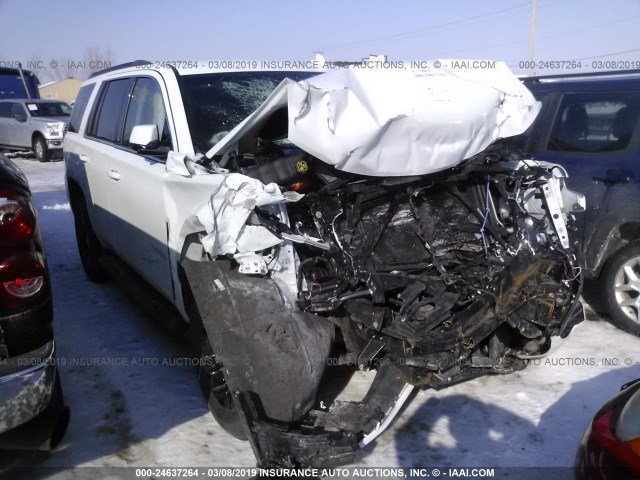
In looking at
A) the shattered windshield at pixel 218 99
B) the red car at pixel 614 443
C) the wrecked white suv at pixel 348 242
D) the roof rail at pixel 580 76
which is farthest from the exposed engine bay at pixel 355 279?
the roof rail at pixel 580 76

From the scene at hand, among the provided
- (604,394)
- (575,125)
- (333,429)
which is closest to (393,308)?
(333,429)

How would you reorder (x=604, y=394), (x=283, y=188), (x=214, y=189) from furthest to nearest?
(x=604, y=394)
(x=283, y=188)
(x=214, y=189)

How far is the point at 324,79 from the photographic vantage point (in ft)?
10.4

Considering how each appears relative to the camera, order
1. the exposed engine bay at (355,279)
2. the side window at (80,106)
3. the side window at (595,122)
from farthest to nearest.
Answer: the side window at (80,106) → the side window at (595,122) → the exposed engine bay at (355,279)

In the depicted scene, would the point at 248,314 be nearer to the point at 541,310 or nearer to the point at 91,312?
the point at 541,310

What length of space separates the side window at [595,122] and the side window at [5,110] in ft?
57.5

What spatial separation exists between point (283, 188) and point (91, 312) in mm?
2695

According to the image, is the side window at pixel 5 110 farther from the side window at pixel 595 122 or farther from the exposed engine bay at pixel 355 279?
the side window at pixel 595 122

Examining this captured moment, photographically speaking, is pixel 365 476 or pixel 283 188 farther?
pixel 283 188

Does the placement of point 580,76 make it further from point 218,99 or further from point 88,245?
point 88,245

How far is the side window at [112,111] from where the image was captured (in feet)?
15.5

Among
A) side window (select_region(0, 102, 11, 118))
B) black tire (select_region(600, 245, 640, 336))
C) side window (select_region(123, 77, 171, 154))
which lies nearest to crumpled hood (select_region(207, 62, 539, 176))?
side window (select_region(123, 77, 171, 154))

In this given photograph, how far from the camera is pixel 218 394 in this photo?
3.30 m

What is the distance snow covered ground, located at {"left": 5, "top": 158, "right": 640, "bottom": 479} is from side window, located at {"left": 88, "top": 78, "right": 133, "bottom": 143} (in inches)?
63.6
